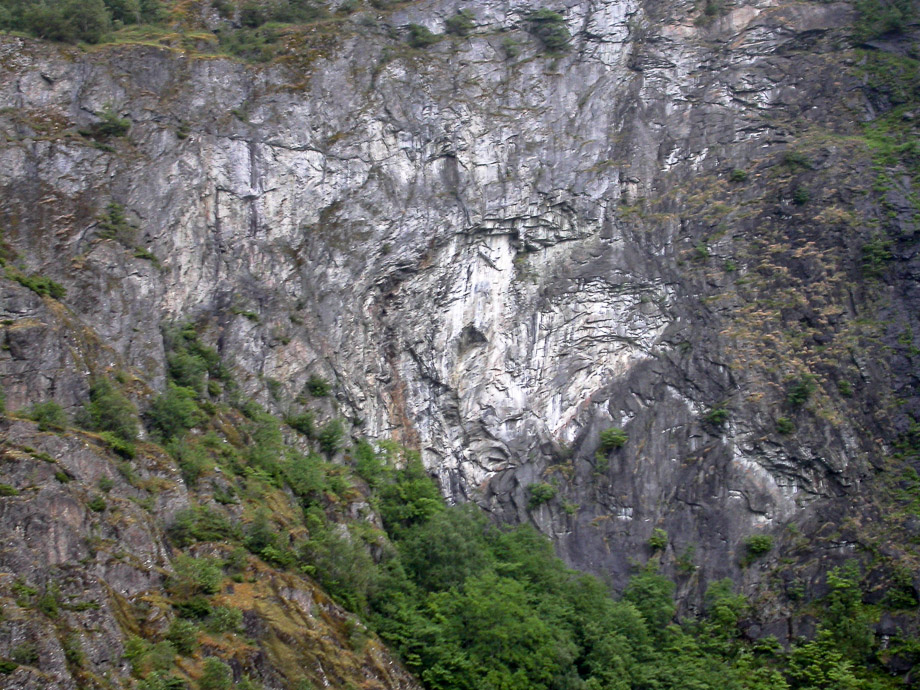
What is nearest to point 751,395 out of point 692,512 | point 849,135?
point 692,512

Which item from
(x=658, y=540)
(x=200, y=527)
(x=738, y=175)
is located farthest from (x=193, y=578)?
(x=738, y=175)

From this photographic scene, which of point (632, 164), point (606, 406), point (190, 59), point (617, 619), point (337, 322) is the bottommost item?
point (617, 619)

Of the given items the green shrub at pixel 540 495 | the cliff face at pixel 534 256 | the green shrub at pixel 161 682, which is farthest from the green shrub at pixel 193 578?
the green shrub at pixel 540 495

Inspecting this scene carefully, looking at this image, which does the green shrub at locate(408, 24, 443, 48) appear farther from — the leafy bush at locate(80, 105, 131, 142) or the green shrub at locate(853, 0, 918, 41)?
the green shrub at locate(853, 0, 918, 41)

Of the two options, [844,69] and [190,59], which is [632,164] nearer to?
[844,69]

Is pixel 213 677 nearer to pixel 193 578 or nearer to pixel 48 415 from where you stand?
pixel 193 578

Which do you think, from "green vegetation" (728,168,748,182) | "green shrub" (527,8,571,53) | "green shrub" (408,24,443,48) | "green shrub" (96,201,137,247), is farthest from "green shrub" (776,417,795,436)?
"green shrub" (96,201,137,247)
